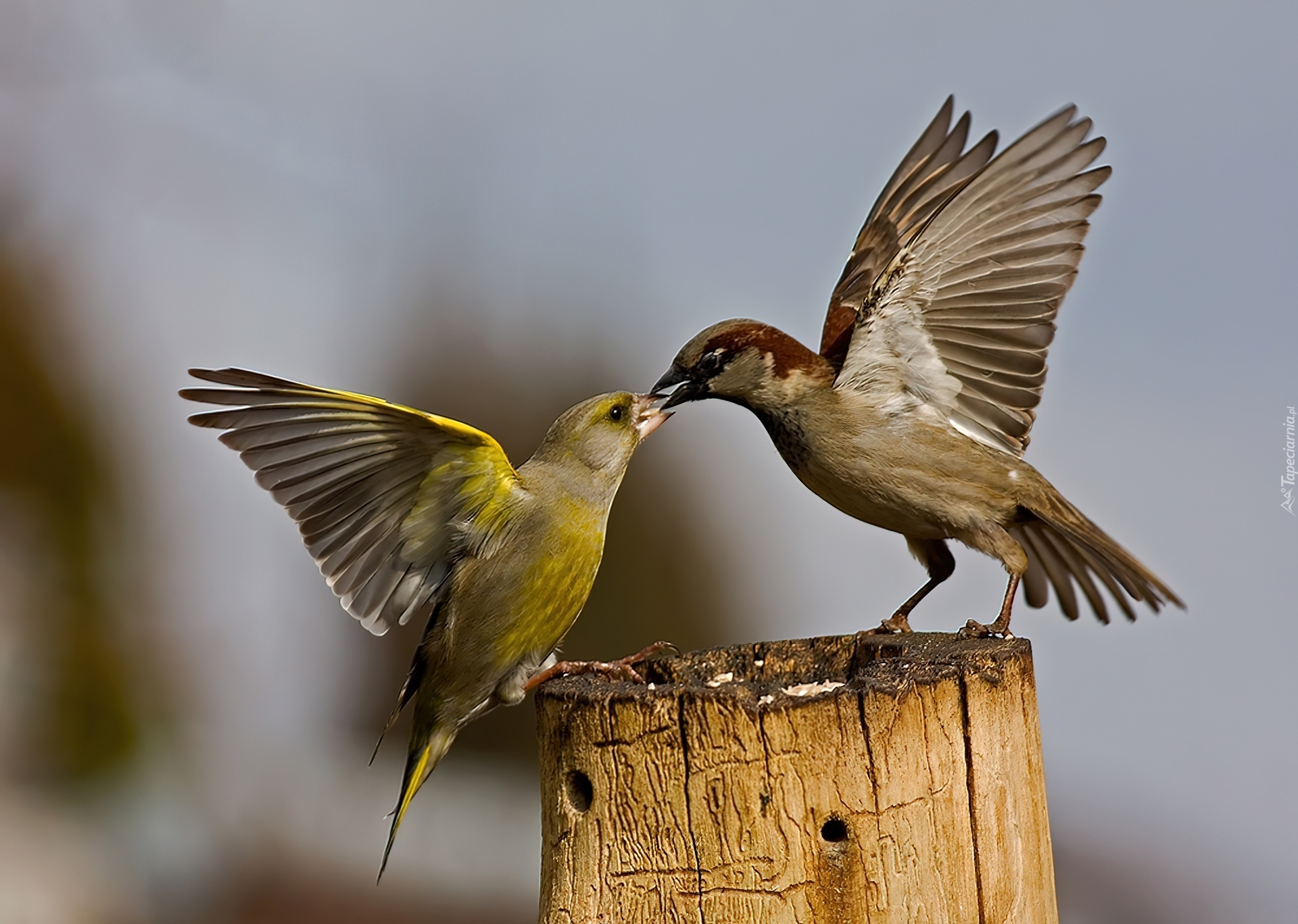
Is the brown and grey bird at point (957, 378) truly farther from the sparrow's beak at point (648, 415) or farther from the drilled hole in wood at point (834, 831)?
the drilled hole in wood at point (834, 831)

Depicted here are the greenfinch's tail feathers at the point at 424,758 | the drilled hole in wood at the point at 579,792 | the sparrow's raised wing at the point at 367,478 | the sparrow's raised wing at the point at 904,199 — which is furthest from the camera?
the sparrow's raised wing at the point at 904,199

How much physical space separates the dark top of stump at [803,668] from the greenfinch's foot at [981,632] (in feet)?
0.17

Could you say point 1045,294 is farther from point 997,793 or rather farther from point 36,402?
point 36,402

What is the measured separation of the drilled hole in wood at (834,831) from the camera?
272 centimetres

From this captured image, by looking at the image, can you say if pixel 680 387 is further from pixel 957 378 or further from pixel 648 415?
pixel 957 378

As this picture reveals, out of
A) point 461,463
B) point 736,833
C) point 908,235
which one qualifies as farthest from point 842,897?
point 908,235

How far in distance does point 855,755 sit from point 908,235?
2479 millimetres

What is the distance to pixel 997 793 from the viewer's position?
112 inches

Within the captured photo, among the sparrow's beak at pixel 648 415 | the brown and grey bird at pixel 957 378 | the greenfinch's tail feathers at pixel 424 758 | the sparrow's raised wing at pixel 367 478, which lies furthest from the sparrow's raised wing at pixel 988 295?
the greenfinch's tail feathers at pixel 424 758

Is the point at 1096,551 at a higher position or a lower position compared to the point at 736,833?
higher

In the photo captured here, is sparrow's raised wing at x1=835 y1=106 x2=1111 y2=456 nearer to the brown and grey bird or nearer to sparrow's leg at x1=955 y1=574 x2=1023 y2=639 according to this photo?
the brown and grey bird

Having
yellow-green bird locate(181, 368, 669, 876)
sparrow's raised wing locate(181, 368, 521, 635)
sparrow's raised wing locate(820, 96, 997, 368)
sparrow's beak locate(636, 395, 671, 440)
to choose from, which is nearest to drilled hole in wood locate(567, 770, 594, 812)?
yellow-green bird locate(181, 368, 669, 876)

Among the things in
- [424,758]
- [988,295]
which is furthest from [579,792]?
[988,295]

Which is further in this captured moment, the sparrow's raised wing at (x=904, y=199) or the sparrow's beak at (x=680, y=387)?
the sparrow's raised wing at (x=904, y=199)
